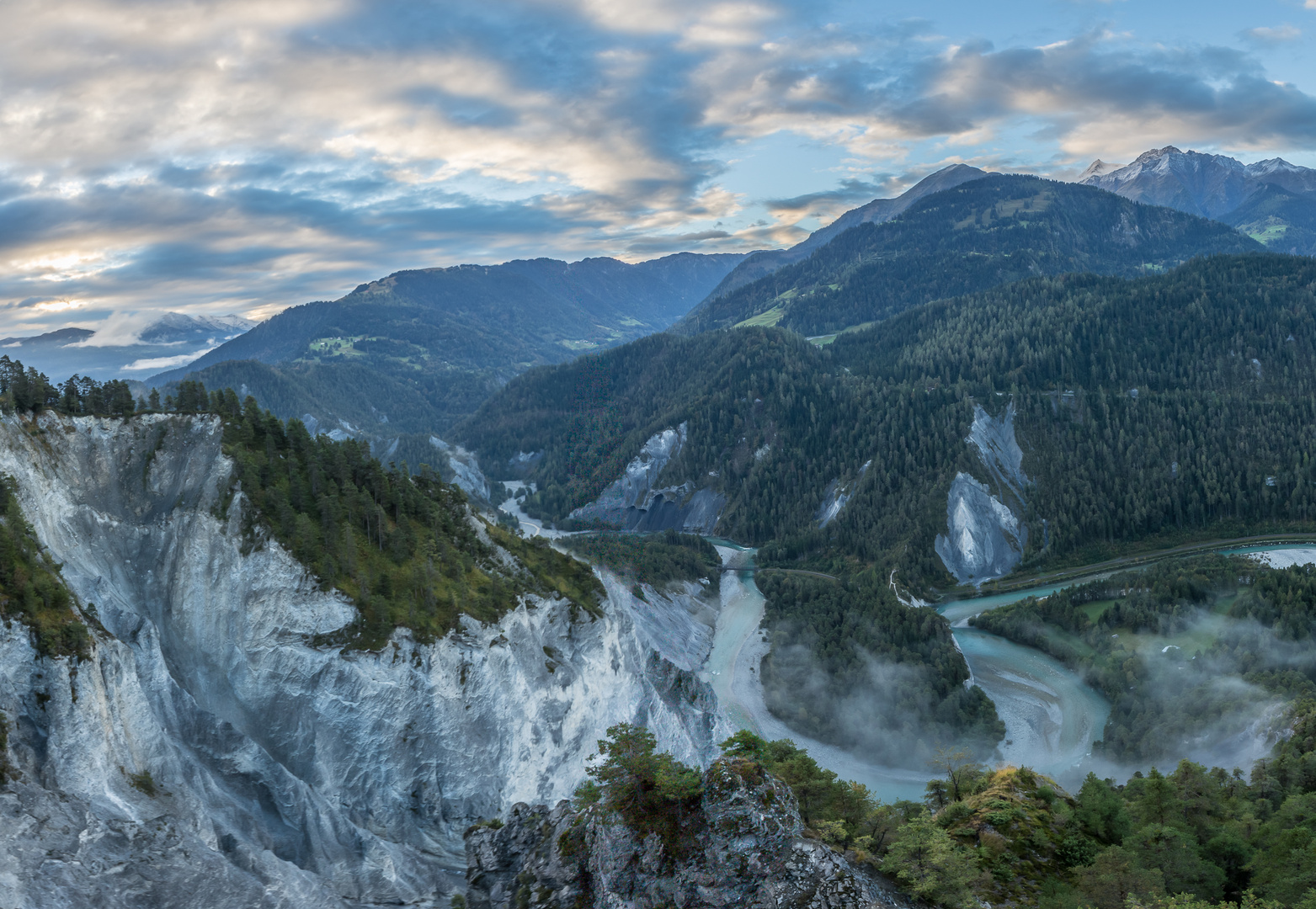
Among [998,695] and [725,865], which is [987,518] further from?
[725,865]

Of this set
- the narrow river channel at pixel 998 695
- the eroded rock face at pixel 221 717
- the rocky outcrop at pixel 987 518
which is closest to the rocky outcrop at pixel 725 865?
the eroded rock face at pixel 221 717

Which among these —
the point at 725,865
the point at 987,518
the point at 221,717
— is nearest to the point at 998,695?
the point at 987,518

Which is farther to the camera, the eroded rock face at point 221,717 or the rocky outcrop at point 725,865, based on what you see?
the eroded rock face at point 221,717

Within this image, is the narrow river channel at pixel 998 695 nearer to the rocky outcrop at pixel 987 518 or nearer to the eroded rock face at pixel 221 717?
the rocky outcrop at pixel 987 518

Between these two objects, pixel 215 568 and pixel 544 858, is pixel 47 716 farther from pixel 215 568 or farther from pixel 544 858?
pixel 544 858

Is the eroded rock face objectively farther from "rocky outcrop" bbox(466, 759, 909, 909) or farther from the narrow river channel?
the narrow river channel

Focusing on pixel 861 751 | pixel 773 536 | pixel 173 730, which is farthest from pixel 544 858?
pixel 773 536
